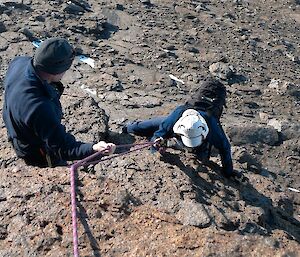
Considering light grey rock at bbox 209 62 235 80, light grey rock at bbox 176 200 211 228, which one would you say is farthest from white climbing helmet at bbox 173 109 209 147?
light grey rock at bbox 209 62 235 80

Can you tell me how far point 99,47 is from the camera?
10836 mm

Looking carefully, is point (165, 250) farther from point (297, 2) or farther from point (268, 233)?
point (297, 2)

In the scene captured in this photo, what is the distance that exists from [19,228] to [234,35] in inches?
384

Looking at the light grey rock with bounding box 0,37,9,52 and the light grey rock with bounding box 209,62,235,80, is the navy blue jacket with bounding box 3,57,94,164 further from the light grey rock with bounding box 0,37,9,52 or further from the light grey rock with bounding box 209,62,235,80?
the light grey rock with bounding box 209,62,235,80

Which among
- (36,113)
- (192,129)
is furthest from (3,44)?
(36,113)

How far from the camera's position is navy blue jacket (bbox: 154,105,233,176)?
19.8ft

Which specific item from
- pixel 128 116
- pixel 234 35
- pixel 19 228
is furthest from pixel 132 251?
pixel 234 35

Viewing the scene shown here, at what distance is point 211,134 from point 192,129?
1.96 feet

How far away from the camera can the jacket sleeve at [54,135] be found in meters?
4.02

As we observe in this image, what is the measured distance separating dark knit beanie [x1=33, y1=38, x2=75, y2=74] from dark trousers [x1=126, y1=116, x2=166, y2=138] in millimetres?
2431

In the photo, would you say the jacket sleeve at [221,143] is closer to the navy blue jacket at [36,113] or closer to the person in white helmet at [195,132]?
the person in white helmet at [195,132]

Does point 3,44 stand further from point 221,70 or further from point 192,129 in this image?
point 192,129

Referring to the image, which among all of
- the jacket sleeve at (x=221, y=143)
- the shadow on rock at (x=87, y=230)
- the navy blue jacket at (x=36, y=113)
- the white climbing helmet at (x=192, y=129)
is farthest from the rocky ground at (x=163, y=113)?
the navy blue jacket at (x=36, y=113)

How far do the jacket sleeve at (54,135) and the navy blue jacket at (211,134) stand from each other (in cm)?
192
